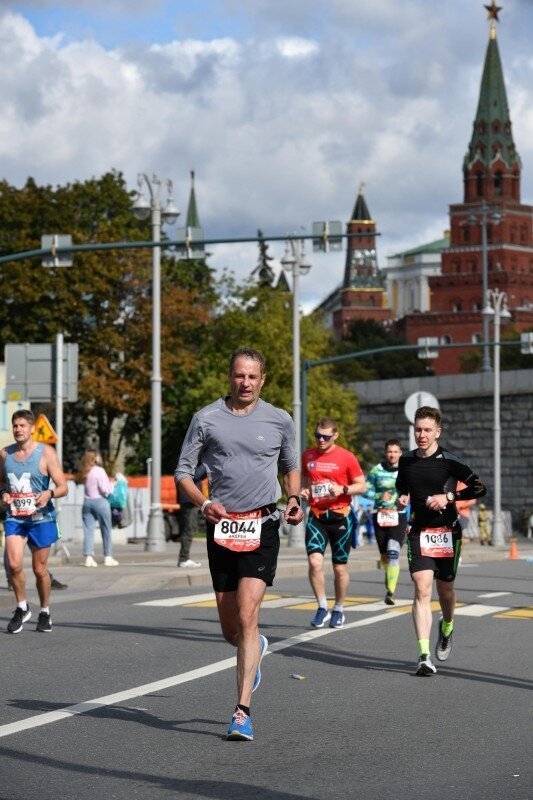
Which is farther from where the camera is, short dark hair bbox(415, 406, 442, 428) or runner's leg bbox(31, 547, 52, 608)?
runner's leg bbox(31, 547, 52, 608)

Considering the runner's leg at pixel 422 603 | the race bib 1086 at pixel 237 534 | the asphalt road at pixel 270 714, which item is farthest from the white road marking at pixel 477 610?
the race bib 1086 at pixel 237 534

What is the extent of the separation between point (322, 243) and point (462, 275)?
138 m

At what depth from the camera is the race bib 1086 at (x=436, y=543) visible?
1159 centimetres

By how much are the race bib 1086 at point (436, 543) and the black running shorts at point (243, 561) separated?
3.16 meters

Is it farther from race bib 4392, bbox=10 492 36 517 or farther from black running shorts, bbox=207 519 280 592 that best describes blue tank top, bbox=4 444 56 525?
black running shorts, bbox=207 519 280 592

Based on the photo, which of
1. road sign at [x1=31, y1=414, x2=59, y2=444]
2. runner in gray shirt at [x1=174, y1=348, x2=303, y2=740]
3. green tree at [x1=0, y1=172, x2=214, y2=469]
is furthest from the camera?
green tree at [x1=0, y1=172, x2=214, y2=469]

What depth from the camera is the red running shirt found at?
14.7 m

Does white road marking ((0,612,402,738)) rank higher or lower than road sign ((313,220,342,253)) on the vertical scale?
lower

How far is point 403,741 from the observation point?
827 cm

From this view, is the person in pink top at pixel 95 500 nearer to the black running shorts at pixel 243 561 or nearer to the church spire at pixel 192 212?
the black running shorts at pixel 243 561

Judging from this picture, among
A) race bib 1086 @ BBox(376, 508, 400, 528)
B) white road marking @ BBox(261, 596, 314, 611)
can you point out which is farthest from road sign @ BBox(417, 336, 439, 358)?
race bib 1086 @ BBox(376, 508, 400, 528)

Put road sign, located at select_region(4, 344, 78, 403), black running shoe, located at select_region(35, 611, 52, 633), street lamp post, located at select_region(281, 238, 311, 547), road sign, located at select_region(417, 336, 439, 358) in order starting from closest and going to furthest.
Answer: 1. black running shoe, located at select_region(35, 611, 52, 633)
2. road sign, located at select_region(4, 344, 78, 403)
3. street lamp post, located at select_region(281, 238, 311, 547)
4. road sign, located at select_region(417, 336, 439, 358)

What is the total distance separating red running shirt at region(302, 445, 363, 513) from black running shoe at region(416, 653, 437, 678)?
3.74 meters

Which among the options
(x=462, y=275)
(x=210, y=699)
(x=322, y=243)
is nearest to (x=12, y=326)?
(x=322, y=243)
